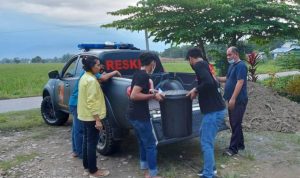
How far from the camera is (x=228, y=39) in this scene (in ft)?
40.2

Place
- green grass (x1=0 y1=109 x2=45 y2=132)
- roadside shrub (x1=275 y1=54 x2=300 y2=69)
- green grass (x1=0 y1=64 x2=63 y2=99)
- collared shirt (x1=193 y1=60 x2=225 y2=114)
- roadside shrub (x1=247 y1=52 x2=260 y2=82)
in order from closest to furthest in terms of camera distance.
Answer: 1. collared shirt (x1=193 y1=60 x2=225 y2=114)
2. green grass (x1=0 y1=109 x2=45 y2=132)
3. roadside shrub (x1=247 y1=52 x2=260 y2=82)
4. roadside shrub (x1=275 y1=54 x2=300 y2=69)
5. green grass (x1=0 y1=64 x2=63 y2=99)

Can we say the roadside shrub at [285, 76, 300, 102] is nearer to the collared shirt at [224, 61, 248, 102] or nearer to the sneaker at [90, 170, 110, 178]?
the collared shirt at [224, 61, 248, 102]

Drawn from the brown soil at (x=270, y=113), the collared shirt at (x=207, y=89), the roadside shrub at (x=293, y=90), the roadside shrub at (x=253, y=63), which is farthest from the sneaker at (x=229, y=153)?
the roadside shrub at (x=253, y=63)

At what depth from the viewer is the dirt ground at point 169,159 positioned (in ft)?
18.0

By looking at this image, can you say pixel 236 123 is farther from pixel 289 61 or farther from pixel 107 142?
pixel 289 61

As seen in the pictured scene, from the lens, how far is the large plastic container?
16.8 feet

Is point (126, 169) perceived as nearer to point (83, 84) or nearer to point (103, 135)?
point (103, 135)

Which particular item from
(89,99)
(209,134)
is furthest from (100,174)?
(209,134)

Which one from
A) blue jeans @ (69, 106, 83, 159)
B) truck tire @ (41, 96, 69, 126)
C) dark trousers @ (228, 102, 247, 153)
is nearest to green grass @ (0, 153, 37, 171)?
blue jeans @ (69, 106, 83, 159)

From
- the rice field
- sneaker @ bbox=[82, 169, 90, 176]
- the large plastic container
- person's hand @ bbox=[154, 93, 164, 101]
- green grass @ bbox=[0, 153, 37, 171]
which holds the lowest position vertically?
the rice field

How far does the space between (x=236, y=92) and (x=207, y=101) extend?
0.94 m

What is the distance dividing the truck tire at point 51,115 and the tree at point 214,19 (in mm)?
4099

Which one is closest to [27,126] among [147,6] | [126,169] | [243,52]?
[126,169]

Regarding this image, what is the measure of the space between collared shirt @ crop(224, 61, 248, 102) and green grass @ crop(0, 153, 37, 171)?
11.2 feet
